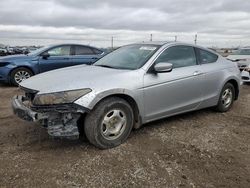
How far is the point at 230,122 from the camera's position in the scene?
5453mm

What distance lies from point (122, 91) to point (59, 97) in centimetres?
86

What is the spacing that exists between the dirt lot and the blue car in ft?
14.6

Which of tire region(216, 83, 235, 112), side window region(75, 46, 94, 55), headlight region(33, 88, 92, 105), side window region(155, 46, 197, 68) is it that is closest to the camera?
headlight region(33, 88, 92, 105)

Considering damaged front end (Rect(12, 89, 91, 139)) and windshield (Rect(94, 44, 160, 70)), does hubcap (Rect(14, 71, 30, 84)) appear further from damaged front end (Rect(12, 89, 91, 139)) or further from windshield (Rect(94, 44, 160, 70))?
damaged front end (Rect(12, 89, 91, 139))

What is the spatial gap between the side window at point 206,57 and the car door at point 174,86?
212mm

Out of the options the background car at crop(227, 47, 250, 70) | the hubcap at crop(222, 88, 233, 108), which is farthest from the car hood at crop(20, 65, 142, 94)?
the background car at crop(227, 47, 250, 70)

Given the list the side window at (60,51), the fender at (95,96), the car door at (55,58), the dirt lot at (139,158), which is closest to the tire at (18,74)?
the car door at (55,58)

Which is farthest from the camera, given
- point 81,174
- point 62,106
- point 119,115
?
point 119,115

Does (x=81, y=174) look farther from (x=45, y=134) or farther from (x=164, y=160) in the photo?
(x=45, y=134)

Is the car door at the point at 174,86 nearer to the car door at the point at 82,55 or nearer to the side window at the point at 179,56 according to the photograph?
the side window at the point at 179,56

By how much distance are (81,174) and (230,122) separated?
320 centimetres

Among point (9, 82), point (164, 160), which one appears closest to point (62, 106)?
Answer: point (164, 160)

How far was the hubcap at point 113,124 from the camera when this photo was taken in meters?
4.01

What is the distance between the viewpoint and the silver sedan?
12.3 ft
